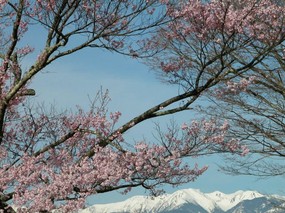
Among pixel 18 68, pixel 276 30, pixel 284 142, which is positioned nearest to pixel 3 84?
pixel 18 68

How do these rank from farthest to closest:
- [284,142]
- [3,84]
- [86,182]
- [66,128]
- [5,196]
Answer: [284,142], [66,128], [3,84], [5,196], [86,182]

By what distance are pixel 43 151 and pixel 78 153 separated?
0.74m

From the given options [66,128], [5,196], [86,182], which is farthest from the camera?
[66,128]

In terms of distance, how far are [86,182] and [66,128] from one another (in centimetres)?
273

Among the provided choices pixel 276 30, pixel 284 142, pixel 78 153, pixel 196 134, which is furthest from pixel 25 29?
pixel 284 142

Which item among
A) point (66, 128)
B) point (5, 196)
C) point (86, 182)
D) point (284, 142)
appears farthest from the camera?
point (284, 142)

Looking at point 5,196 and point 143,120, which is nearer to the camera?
point 5,196

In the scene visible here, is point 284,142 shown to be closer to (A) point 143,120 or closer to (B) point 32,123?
(A) point 143,120

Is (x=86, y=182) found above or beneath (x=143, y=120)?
beneath

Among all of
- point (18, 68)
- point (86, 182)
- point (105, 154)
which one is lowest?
point (86, 182)

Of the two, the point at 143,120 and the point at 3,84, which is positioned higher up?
the point at 3,84

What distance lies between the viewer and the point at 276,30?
1047 cm

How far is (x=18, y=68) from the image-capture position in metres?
10.5

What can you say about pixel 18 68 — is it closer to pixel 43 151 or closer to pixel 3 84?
pixel 3 84
